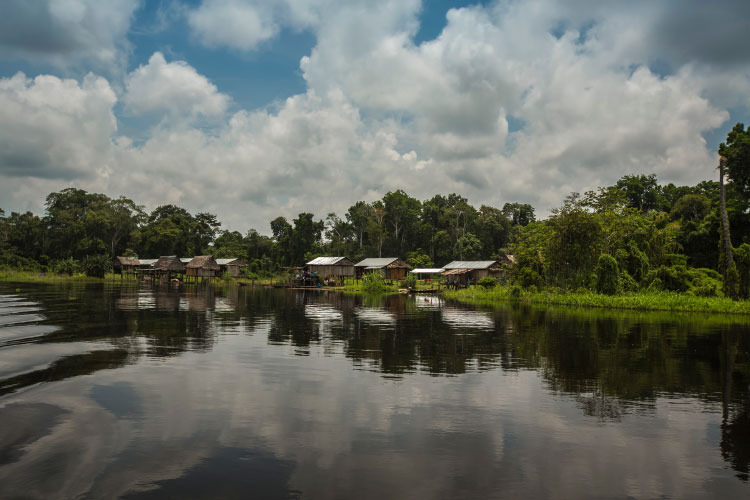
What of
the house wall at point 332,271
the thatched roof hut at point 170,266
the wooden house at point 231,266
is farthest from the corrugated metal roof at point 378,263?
the thatched roof hut at point 170,266

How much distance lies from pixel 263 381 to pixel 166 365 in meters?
3.75

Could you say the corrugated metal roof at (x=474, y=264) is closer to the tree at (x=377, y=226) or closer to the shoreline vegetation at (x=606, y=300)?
the shoreline vegetation at (x=606, y=300)

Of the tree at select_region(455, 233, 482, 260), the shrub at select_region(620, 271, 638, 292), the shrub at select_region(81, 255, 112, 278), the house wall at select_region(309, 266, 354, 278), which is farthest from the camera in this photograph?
the tree at select_region(455, 233, 482, 260)

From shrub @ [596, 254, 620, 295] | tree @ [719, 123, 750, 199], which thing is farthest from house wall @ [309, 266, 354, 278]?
tree @ [719, 123, 750, 199]

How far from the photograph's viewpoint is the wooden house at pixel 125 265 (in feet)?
294

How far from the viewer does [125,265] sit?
297 feet

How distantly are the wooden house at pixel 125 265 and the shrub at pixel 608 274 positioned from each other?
82434 millimetres

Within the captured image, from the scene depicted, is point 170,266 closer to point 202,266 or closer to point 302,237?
point 202,266

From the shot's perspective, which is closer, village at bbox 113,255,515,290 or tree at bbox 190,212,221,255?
village at bbox 113,255,515,290

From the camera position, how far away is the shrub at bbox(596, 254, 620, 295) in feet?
124

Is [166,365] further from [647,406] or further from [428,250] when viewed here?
[428,250]

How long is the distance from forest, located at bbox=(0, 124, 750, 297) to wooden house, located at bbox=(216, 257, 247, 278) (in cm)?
310

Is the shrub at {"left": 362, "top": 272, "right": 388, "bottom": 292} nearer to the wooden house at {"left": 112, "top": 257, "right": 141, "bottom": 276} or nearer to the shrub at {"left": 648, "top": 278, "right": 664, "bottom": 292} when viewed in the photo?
the shrub at {"left": 648, "top": 278, "right": 664, "bottom": 292}

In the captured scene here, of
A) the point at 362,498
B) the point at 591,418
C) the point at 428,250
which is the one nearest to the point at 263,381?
the point at 362,498
